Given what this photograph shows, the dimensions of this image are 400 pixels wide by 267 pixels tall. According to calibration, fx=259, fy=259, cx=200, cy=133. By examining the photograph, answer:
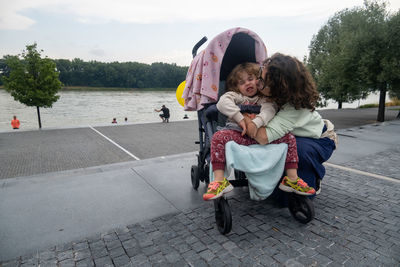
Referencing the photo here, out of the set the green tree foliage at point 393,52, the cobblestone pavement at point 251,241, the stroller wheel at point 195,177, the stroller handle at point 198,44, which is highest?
the green tree foliage at point 393,52

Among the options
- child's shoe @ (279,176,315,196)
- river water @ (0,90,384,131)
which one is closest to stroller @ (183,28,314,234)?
child's shoe @ (279,176,315,196)

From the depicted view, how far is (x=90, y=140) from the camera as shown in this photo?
Answer: 9992 mm

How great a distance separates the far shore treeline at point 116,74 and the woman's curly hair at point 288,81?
87196 millimetres

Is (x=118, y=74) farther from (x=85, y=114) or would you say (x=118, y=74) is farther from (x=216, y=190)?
(x=216, y=190)

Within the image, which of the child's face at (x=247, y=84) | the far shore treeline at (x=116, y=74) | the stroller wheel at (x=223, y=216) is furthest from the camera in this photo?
A: the far shore treeline at (x=116, y=74)

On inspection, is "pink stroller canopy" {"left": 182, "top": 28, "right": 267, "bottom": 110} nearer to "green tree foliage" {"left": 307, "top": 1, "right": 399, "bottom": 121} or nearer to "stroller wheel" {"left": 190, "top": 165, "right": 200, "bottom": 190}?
"stroller wheel" {"left": 190, "top": 165, "right": 200, "bottom": 190}

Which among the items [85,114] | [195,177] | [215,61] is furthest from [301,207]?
[85,114]

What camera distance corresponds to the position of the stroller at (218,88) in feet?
8.82

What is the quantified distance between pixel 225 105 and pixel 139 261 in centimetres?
167

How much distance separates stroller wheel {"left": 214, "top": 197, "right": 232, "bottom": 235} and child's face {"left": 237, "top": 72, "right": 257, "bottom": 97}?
122 cm

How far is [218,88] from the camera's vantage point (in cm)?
331

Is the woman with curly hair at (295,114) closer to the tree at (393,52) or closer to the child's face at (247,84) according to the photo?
the child's face at (247,84)

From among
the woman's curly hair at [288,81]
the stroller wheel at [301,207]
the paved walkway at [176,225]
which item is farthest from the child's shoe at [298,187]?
the woman's curly hair at [288,81]

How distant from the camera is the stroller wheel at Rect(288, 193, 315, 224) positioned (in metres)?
2.67
